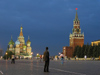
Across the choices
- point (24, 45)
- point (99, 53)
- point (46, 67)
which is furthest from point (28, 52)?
point (46, 67)

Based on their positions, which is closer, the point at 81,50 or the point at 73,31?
the point at 81,50

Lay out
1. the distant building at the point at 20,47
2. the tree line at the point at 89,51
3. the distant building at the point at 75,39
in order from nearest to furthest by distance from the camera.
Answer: the tree line at the point at 89,51 < the distant building at the point at 75,39 < the distant building at the point at 20,47

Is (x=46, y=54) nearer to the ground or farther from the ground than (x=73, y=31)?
→ nearer to the ground

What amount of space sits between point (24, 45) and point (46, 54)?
164568mm

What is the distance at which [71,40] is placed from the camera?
162 metres

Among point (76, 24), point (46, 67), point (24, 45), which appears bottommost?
point (46, 67)

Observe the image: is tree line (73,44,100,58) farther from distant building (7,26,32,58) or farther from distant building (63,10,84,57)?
distant building (7,26,32,58)

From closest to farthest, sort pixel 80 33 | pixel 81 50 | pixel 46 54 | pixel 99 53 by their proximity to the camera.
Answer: pixel 46 54 → pixel 99 53 → pixel 81 50 → pixel 80 33

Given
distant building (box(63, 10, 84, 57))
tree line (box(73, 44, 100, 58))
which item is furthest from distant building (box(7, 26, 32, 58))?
tree line (box(73, 44, 100, 58))

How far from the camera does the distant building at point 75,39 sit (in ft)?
497

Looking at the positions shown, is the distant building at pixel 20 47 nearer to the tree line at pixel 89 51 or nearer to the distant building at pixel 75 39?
the distant building at pixel 75 39

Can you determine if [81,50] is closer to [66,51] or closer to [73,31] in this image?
[66,51]

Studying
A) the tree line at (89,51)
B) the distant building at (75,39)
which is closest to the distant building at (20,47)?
the distant building at (75,39)

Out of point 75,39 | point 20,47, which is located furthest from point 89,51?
point 20,47
